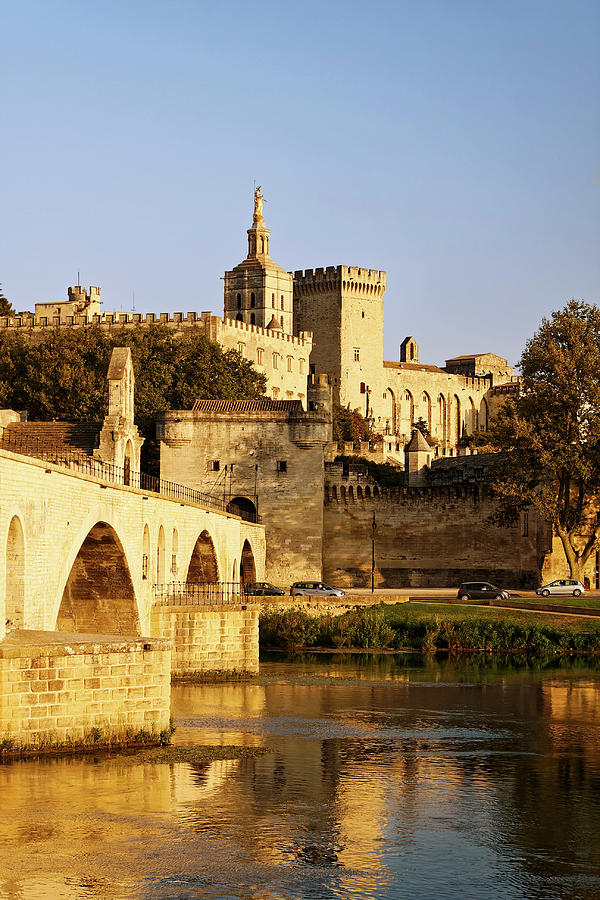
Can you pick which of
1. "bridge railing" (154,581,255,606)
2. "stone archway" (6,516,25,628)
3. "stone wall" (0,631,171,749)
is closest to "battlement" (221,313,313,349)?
"bridge railing" (154,581,255,606)

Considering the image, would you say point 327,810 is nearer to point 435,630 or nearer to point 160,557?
point 160,557

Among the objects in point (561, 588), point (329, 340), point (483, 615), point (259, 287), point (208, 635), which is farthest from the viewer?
point (329, 340)

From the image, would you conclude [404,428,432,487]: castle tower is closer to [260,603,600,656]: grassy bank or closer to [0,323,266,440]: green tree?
[0,323,266,440]: green tree

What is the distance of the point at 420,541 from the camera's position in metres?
75.1

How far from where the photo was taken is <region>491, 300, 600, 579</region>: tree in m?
62.2

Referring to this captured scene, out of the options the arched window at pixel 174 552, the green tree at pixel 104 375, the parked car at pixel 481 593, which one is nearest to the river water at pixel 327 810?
the arched window at pixel 174 552

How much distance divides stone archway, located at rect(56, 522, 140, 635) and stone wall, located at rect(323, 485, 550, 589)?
38.6 m

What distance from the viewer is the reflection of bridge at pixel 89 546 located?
89.7ft

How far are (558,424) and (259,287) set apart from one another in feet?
253

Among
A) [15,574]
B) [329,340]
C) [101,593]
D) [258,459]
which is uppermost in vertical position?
[329,340]

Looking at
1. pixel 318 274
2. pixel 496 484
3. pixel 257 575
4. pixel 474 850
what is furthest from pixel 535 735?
pixel 318 274

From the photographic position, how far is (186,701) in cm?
3556

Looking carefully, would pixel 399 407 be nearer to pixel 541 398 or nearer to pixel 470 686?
pixel 541 398

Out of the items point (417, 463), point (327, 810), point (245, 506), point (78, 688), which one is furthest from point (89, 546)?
point (417, 463)
